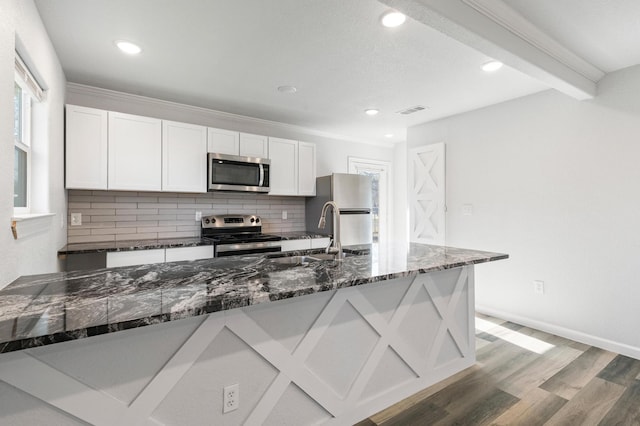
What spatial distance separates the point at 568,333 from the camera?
3.09 metres

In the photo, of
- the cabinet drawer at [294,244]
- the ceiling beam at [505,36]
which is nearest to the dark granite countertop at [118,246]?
the cabinet drawer at [294,244]

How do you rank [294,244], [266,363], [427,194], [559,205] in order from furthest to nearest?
1. [427,194]
2. [294,244]
3. [559,205]
4. [266,363]

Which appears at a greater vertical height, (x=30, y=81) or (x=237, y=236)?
(x=30, y=81)

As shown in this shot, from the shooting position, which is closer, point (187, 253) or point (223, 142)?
point (187, 253)

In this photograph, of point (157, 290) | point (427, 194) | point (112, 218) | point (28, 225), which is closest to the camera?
point (157, 290)

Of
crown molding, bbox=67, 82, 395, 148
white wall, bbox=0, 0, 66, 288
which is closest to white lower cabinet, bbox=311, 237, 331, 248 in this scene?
crown molding, bbox=67, 82, 395, 148

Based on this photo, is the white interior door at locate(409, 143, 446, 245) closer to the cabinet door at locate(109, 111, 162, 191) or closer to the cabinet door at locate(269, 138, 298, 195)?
the cabinet door at locate(269, 138, 298, 195)

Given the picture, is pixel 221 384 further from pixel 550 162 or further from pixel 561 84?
Answer: pixel 550 162

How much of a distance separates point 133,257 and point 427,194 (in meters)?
3.59

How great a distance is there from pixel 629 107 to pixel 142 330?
3.87 meters

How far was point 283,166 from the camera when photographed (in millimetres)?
4195

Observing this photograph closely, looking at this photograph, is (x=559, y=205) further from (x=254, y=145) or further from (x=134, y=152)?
(x=134, y=152)

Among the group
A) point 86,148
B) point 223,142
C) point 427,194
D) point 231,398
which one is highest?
point 223,142

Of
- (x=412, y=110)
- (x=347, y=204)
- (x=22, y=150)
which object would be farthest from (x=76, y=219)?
(x=412, y=110)
